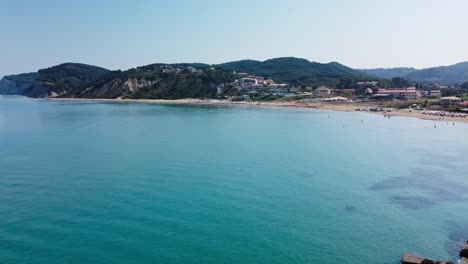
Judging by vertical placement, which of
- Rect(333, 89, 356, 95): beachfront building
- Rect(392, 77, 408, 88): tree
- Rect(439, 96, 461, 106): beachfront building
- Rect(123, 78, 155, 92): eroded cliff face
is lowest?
Rect(439, 96, 461, 106): beachfront building

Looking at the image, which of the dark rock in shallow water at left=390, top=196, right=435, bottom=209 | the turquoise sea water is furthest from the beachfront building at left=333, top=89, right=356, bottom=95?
the dark rock in shallow water at left=390, top=196, right=435, bottom=209

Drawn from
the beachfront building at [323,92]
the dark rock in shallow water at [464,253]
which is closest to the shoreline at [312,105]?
the beachfront building at [323,92]

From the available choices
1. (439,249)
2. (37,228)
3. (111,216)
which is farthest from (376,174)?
(37,228)

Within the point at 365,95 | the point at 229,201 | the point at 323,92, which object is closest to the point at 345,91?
the point at 323,92

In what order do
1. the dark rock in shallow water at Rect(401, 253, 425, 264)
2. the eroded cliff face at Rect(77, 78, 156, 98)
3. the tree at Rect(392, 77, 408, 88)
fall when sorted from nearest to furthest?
the dark rock in shallow water at Rect(401, 253, 425, 264)
the tree at Rect(392, 77, 408, 88)
the eroded cliff face at Rect(77, 78, 156, 98)

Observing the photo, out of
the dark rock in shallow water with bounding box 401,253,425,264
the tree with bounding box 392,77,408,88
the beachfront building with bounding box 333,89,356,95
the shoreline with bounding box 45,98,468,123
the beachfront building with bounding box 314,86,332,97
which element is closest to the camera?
the dark rock in shallow water with bounding box 401,253,425,264

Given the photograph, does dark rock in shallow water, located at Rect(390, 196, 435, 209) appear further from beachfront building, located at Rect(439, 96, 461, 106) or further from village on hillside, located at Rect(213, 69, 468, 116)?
beachfront building, located at Rect(439, 96, 461, 106)

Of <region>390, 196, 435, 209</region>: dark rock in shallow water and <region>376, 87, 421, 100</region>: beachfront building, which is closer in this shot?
<region>390, 196, 435, 209</region>: dark rock in shallow water

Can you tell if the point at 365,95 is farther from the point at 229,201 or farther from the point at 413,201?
the point at 229,201

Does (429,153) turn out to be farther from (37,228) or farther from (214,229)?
(37,228)
